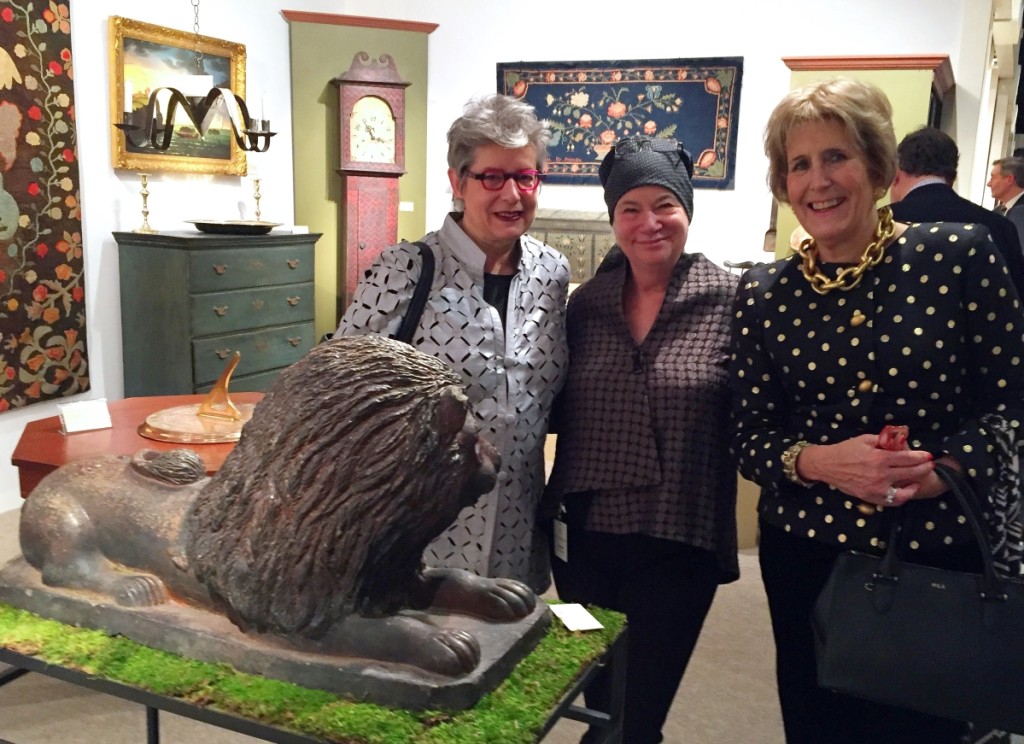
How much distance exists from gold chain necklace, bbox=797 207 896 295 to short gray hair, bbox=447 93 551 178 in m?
0.59

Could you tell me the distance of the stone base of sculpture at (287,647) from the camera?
45.6 inches

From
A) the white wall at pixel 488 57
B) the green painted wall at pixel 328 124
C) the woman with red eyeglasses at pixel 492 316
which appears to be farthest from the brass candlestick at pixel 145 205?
the woman with red eyeglasses at pixel 492 316

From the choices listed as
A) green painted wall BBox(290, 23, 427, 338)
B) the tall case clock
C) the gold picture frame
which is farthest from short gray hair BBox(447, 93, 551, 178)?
green painted wall BBox(290, 23, 427, 338)

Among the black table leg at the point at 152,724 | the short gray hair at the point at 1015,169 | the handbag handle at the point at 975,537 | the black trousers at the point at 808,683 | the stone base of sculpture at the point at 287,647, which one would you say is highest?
the short gray hair at the point at 1015,169

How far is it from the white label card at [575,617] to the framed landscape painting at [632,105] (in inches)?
174

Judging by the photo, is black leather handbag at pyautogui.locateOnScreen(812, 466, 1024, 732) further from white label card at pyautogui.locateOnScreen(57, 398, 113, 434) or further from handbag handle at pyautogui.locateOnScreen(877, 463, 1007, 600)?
white label card at pyautogui.locateOnScreen(57, 398, 113, 434)

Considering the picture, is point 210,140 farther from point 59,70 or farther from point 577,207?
point 577,207

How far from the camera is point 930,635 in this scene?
53.7 inches

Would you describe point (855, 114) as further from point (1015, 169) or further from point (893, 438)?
point (1015, 169)

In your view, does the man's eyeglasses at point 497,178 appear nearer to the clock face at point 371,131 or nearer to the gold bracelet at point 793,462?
the gold bracelet at point 793,462

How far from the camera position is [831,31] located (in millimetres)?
5324

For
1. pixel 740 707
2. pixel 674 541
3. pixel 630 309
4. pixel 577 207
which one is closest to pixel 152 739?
pixel 674 541

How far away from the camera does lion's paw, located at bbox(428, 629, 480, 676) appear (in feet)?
3.84

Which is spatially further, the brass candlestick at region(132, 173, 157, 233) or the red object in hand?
the brass candlestick at region(132, 173, 157, 233)
